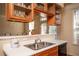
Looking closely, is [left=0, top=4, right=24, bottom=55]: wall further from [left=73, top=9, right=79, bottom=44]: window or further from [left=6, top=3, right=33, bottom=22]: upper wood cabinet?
[left=73, top=9, right=79, bottom=44]: window

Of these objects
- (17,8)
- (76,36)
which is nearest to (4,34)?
(17,8)

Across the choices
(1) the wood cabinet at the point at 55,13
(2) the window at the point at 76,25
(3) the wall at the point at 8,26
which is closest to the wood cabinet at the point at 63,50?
(2) the window at the point at 76,25

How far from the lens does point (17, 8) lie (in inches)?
58.6

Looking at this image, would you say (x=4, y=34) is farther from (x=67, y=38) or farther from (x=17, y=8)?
(x=67, y=38)

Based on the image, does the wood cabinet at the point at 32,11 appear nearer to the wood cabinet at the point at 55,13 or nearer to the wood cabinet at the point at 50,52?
the wood cabinet at the point at 55,13

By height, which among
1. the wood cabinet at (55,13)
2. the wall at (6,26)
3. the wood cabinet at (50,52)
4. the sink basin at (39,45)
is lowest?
the wood cabinet at (50,52)

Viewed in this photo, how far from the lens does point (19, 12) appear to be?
153cm

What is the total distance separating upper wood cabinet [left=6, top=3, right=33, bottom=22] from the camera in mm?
1375

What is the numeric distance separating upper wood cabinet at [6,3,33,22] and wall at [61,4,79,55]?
49 cm

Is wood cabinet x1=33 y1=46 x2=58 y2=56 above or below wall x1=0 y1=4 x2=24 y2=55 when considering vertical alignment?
below

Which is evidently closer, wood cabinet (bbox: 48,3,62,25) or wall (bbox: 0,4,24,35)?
wall (bbox: 0,4,24,35)

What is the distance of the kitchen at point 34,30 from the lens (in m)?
1.36

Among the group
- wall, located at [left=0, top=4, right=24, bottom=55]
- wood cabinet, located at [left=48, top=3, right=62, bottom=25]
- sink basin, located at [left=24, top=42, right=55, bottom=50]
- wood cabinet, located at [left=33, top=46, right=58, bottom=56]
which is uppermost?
wood cabinet, located at [left=48, top=3, right=62, bottom=25]

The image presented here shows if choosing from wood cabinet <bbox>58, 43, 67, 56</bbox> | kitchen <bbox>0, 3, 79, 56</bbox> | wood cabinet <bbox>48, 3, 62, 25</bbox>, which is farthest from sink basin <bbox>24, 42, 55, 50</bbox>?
wood cabinet <bbox>48, 3, 62, 25</bbox>
